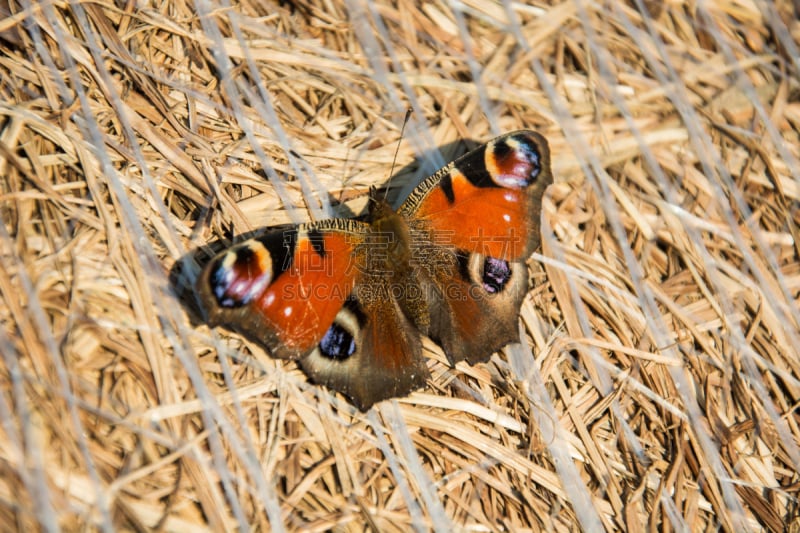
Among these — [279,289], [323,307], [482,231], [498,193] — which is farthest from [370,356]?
[498,193]

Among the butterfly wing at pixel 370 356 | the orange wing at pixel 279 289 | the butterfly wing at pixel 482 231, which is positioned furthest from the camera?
the butterfly wing at pixel 482 231

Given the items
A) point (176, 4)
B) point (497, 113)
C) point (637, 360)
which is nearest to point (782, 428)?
point (637, 360)

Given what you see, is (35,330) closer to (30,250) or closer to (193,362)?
(30,250)

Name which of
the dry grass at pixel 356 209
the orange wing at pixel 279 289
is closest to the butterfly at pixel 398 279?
the orange wing at pixel 279 289

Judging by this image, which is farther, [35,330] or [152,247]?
[152,247]

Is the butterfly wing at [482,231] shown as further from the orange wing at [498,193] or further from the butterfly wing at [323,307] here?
the butterfly wing at [323,307]

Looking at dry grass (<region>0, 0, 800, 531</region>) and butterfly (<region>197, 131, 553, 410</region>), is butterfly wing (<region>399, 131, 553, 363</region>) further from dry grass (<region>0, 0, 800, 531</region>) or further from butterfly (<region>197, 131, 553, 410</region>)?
dry grass (<region>0, 0, 800, 531</region>)

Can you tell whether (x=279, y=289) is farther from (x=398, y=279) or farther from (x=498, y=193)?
(x=498, y=193)
